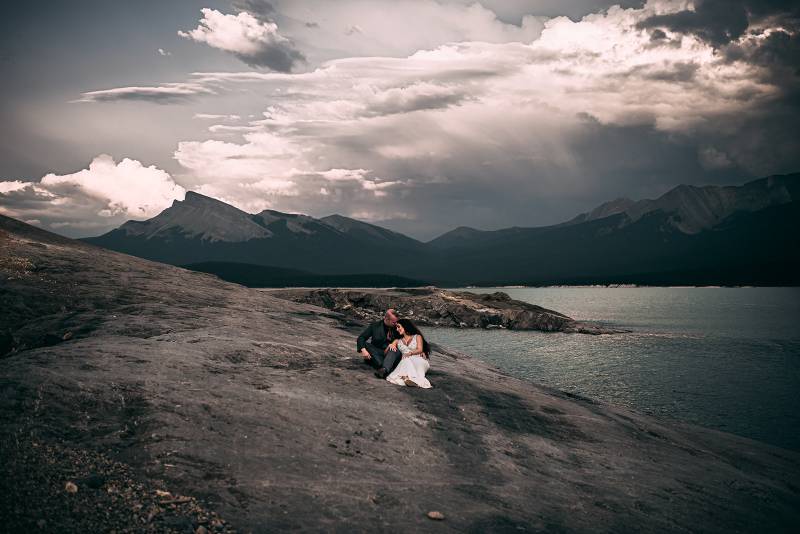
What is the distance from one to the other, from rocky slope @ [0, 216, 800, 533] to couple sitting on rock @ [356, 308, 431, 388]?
62 cm

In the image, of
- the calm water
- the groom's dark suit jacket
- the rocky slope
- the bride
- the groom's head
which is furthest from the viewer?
the calm water

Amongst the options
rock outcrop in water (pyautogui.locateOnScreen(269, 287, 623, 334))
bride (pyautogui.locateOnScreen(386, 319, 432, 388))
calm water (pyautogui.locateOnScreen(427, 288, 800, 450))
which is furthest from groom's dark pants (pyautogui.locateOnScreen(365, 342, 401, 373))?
rock outcrop in water (pyautogui.locateOnScreen(269, 287, 623, 334))

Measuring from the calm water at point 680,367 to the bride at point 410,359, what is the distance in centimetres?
2205

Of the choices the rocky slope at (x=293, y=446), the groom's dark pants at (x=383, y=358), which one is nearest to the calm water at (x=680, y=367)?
the rocky slope at (x=293, y=446)

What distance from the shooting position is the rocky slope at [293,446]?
8492mm

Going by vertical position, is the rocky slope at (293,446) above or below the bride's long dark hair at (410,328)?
below

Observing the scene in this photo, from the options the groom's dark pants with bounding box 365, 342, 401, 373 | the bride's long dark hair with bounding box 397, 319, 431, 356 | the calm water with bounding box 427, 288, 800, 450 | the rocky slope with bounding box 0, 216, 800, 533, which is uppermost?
the bride's long dark hair with bounding box 397, 319, 431, 356

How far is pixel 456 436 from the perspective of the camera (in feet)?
45.0

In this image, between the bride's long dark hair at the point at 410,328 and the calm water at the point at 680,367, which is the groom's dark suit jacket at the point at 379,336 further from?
the calm water at the point at 680,367

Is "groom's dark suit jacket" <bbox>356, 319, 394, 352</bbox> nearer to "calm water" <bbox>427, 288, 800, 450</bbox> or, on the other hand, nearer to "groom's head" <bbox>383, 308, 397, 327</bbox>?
"groom's head" <bbox>383, 308, 397, 327</bbox>

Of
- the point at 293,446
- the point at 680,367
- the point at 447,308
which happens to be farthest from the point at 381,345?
the point at 447,308

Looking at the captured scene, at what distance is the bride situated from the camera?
16.7 metres

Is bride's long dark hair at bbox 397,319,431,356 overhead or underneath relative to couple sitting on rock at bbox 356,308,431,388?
overhead

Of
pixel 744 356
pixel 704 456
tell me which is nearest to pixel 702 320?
pixel 744 356
